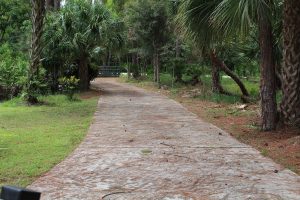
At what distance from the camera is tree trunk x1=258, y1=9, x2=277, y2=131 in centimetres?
951

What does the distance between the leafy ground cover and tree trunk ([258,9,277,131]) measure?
295 mm

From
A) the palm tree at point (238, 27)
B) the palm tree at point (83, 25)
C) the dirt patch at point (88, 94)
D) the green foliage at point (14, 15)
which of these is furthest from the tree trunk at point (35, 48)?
the green foliage at point (14, 15)

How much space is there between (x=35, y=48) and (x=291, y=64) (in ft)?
32.0

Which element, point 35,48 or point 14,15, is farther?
point 14,15

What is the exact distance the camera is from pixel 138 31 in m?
24.8

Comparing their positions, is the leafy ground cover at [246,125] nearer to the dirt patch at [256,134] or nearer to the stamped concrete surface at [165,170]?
the dirt patch at [256,134]

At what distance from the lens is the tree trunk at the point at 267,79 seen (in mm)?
9508

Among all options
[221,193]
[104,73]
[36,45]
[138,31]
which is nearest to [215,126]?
[221,193]

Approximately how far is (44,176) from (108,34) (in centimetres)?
1480

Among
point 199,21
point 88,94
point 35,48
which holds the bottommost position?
point 88,94

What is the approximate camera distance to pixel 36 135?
365 inches

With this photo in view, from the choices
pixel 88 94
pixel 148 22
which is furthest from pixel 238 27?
pixel 148 22

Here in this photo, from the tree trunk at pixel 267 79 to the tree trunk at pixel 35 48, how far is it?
895 centimetres

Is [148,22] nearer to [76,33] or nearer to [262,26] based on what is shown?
[76,33]
